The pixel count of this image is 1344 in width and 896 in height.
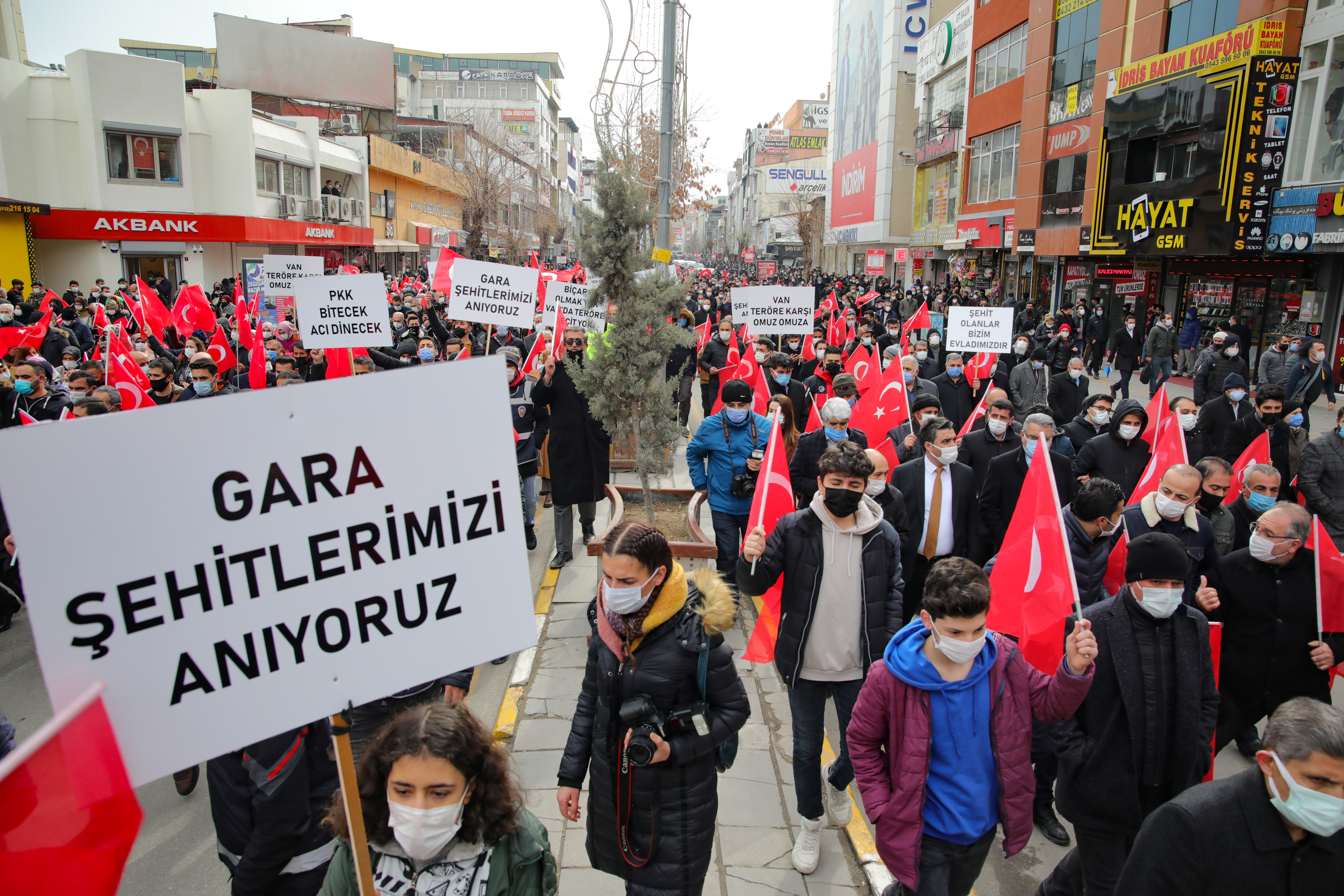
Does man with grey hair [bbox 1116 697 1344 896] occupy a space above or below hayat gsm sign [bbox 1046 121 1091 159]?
below

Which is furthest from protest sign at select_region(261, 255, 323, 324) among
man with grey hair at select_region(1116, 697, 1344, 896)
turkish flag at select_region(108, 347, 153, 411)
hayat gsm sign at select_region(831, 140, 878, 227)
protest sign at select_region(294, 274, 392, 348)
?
hayat gsm sign at select_region(831, 140, 878, 227)

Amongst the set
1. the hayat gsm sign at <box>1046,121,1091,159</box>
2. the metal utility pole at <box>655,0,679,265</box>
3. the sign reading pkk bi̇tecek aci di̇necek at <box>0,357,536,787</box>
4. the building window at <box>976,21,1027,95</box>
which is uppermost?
the building window at <box>976,21,1027,95</box>

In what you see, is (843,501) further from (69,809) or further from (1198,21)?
(1198,21)

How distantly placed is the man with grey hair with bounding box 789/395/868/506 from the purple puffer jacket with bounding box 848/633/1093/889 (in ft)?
9.98

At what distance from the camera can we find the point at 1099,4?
2642 cm

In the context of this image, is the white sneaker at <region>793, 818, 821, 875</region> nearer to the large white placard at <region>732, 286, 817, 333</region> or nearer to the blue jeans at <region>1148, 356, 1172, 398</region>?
the large white placard at <region>732, 286, 817, 333</region>

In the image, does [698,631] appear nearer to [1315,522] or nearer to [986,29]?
[1315,522]

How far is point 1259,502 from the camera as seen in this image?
511 cm

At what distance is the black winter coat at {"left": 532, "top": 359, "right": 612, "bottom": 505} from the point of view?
7.90 metres

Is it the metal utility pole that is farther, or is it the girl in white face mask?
the metal utility pole

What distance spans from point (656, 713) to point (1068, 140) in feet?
102

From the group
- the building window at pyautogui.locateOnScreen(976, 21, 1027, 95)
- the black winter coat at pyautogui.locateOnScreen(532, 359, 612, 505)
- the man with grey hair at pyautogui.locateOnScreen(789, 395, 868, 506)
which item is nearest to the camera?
the man with grey hair at pyautogui.locateOnScreen(789, 395, 868, 506)

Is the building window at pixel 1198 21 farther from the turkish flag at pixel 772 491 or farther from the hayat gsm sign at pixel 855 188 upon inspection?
the hayat gsm sign at pixel 855 188

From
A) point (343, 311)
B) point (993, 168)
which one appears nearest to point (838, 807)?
point (343, 311)
